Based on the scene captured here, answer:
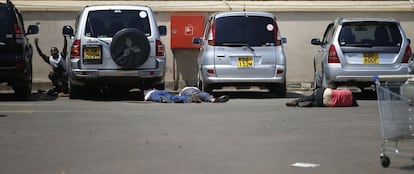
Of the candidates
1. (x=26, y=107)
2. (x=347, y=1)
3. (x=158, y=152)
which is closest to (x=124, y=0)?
(x=347, y=1)

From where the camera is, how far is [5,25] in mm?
14891

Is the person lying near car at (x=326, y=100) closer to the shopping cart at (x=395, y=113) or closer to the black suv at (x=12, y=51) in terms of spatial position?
the black suv at (x=12, y=51)

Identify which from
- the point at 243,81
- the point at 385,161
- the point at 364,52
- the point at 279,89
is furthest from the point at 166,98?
the point at 385,161

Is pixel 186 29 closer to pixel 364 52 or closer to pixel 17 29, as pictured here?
pixel 17 29

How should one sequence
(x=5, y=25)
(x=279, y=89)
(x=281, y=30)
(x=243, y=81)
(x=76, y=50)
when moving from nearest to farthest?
(x=5, y=25), (x=76, y=50), (x=243, y=81), (x=279, y=89), (x=281, y=30)

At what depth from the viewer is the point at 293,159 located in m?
8.26

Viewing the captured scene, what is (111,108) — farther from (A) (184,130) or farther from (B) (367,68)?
(B) (367,68)

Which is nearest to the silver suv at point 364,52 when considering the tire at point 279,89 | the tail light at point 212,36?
the tire at point 279,89

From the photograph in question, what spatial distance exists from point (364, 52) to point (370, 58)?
158mm

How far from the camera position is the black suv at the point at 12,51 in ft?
48.2

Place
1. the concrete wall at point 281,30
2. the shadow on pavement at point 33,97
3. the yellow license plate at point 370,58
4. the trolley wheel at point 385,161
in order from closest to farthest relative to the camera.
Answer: the trolley wheel at point 385,161, the yellow license plate at point 370,58, the shadow on pavement at point 33,97, the concrete wall at point 281,30

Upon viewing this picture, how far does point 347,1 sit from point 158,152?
1285 cm

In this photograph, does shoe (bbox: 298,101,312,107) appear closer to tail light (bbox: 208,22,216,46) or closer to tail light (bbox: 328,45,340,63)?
tail light (bbox: 328,45,340,63)

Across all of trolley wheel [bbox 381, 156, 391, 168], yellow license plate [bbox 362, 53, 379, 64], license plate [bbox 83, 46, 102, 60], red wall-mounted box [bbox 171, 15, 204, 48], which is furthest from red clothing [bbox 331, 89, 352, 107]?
red wall-mounted box [bbox 171, 15, 204, 48]
